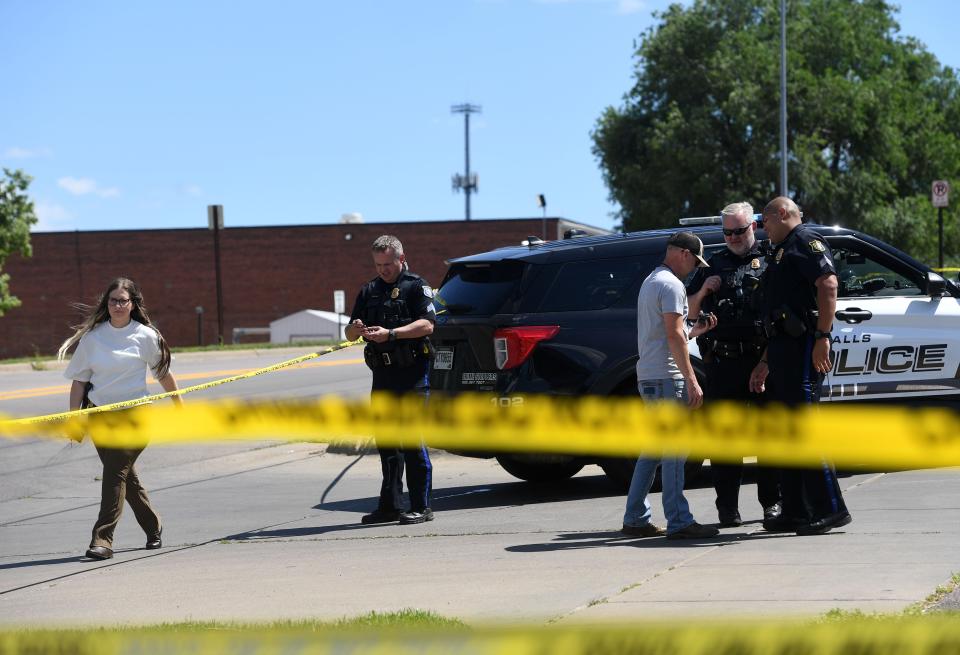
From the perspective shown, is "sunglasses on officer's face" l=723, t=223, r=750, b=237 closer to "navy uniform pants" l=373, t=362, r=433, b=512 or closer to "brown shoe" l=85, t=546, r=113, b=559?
"navy uniform pants" l=373, t=362, r=433, b=512

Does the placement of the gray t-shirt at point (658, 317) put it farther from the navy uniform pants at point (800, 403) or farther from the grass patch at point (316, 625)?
the grass patch at point (316, 625)

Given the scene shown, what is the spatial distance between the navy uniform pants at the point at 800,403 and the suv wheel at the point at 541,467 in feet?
8.35

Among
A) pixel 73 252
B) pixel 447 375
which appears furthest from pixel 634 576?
pixel 73 252

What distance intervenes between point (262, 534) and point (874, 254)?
4.75 m

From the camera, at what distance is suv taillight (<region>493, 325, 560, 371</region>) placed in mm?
8742

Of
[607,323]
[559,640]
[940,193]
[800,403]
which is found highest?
[940,193]

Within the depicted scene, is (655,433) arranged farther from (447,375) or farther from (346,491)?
(346,491)

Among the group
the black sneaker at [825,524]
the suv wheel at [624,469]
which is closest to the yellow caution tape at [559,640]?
the black sneaker at [825,524]

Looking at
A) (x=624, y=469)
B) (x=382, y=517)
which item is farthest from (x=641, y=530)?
(x=382, y=517)

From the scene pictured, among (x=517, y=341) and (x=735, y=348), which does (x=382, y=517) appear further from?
(x=735, y=348)

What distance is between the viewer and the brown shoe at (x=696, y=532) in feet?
24.0

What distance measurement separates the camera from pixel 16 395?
19172 mm

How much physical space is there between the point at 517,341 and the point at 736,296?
1.71 metres

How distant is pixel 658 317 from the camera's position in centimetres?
744
